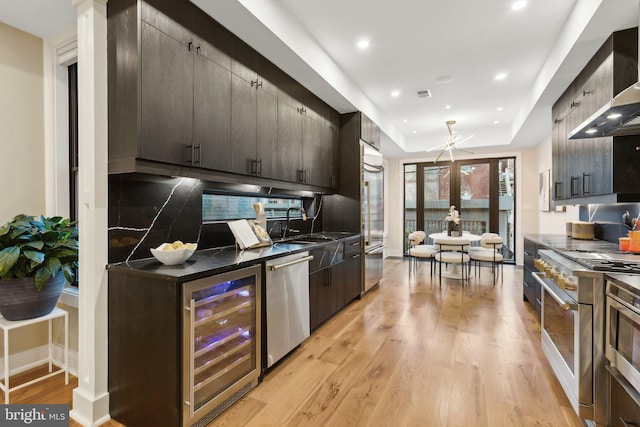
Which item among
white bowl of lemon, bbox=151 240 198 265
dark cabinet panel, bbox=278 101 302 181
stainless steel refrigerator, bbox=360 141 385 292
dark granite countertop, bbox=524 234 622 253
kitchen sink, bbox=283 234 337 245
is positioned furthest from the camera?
stainless steel refrigerator, bbox=360 141 385 292

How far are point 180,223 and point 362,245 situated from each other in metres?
2.56

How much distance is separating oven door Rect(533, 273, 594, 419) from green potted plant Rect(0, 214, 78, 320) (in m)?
3.22

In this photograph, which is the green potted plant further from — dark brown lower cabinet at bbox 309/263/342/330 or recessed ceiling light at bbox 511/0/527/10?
recessed ceiling light at bbox 511/0/527/10

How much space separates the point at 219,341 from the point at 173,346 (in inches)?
13.5

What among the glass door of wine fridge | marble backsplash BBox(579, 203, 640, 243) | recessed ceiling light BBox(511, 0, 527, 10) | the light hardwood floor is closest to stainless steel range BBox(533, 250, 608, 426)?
the light hardwood floor

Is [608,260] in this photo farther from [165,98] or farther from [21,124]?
[21,124]

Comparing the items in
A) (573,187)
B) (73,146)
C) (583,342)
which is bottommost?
(583,342)

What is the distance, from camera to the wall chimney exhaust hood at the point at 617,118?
5.63 ft

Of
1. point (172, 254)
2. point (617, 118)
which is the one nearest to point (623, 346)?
point (617, 118)

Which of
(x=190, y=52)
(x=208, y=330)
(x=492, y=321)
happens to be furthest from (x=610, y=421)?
(x=190, y=52)

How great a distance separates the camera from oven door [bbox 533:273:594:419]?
5.82ft

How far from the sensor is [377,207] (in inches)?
194

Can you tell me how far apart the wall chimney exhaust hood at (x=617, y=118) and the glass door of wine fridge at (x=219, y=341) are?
2429 millimetres

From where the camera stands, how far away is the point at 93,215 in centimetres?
181
